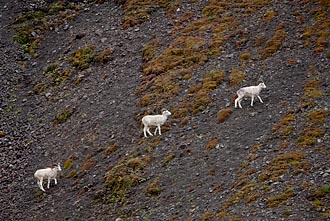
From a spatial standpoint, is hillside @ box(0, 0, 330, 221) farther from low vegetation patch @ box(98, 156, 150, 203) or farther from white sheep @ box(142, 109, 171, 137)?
white sheep @ box(142, 109, 171, 137)

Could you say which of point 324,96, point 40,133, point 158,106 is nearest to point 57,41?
point 40,133

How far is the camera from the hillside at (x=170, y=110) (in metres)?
31.6

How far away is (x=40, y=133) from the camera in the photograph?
48188mm

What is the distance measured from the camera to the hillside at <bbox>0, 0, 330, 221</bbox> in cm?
3162

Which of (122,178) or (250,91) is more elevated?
(250,91)

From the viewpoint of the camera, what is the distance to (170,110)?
4275 centimetres

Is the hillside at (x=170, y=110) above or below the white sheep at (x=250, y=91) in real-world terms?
below

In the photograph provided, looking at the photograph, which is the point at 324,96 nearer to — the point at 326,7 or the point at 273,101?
the point at 273,101

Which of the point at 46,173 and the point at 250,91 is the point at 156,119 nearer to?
the point at 250,91

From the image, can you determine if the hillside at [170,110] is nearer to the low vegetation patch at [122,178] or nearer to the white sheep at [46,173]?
the low vegetation patch at [122,178]

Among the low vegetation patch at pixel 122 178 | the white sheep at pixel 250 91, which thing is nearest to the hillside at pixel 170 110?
the low vegetation patch at pixel 122 178

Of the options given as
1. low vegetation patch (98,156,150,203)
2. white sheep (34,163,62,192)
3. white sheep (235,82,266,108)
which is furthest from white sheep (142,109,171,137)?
white sheep (34,163,62,192)

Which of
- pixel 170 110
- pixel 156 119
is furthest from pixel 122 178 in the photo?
pixel 170 110

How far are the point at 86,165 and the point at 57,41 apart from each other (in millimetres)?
25129
